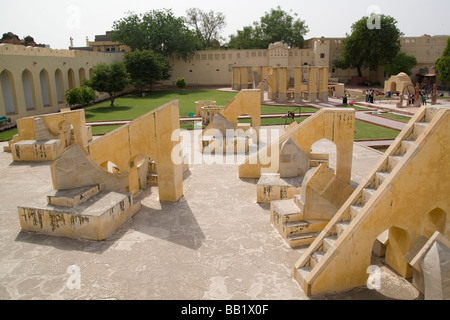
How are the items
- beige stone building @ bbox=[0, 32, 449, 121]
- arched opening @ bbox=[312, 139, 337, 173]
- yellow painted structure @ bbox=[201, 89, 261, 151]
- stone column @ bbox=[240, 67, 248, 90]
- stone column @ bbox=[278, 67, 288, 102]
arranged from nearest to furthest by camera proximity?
1. arched opening @ bbox=[312, 139, 337, 173]
2. yellow painted structure @ bbox=[201, 89, 261, 151]
3. beige stone building @ bbox=[0, 32, 449, 121]
4. stone column @ bbox=[278, 67, 288, 102]
5. stone column @ bbox=[240, 67, 248, 90]

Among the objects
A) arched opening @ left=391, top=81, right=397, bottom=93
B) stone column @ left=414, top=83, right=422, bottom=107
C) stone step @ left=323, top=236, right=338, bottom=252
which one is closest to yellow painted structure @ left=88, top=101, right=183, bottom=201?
stone step @ left=323, top=236, right=338, bottom=252

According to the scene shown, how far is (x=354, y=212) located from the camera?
6.22 m

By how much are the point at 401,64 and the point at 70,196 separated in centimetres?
4004

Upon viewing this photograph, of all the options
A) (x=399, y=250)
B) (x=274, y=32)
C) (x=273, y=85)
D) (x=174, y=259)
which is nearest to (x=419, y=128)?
(x=399, y=250)

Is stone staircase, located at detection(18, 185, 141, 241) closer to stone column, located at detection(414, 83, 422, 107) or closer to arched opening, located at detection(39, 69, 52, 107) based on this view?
arched opening, located at detection(39, 69, 52, 107)

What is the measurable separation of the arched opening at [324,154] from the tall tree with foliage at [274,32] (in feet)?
122

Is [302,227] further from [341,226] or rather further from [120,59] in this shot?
[120,59]

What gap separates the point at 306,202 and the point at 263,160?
3.99 meters

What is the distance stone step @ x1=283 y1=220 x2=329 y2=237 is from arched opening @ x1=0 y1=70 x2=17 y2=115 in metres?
22.4

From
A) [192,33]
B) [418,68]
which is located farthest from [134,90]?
[418,68]

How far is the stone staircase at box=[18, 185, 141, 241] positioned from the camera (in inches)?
304

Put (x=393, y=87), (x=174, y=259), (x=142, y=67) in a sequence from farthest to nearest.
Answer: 1. (x=142, y=67)
2. (x=393, y=87)
3. (x=174, y=259)

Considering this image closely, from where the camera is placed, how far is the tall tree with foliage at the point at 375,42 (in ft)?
131

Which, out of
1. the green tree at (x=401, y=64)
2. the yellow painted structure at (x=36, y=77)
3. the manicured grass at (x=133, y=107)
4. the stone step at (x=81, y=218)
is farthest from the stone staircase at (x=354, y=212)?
the green tree at (x=401, y=64)
